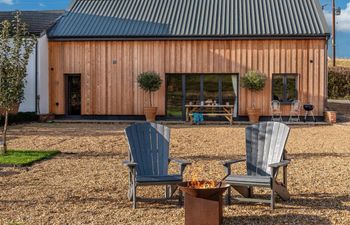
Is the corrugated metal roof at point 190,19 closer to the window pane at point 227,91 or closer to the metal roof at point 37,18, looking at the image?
the metal roof at point 37,18

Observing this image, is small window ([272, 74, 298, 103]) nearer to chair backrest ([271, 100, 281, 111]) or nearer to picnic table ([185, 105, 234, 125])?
chair backrest ([271, 100, 281, 111])

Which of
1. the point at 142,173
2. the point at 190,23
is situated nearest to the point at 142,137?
the point at 142,173

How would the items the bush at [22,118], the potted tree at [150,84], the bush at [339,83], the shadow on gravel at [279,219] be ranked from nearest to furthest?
the shadow on gravel at [279,219]
the bush at [22,118]
the potted tree at [150,84]
the bush at [339,83]

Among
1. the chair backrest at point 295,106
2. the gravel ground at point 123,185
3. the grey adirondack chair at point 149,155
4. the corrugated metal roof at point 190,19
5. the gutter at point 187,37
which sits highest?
the corrugated metal roof at point 190,19

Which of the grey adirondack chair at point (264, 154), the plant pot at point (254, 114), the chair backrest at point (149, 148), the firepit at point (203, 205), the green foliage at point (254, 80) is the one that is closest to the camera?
the firepit at point (203, 205)

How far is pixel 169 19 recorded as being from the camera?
68.0 ft

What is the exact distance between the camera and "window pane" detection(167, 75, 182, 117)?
65.2 feet

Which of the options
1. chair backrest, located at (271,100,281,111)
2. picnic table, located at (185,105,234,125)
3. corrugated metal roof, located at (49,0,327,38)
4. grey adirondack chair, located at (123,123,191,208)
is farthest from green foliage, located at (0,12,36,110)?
chair backrest, located at (271,100,281,111)

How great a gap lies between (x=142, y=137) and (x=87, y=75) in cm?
1404

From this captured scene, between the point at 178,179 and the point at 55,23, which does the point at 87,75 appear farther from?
the point at 178,179

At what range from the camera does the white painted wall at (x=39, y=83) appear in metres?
19.2

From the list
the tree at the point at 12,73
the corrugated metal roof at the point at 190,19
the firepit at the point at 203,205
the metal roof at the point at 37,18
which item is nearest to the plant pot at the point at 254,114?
the corrugated metal roof at the point at 190,19

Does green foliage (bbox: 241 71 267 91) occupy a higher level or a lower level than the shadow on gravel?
higher

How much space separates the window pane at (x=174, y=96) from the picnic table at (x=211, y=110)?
27.2 inches
